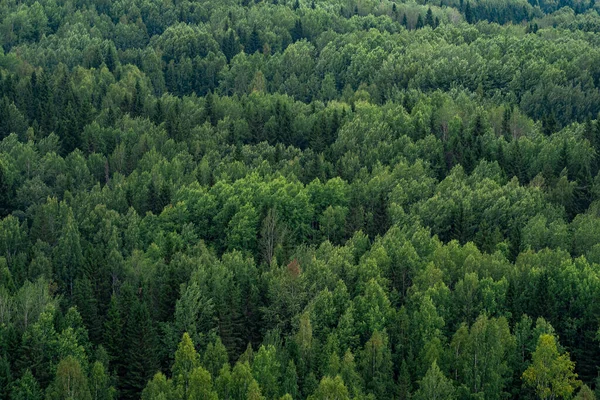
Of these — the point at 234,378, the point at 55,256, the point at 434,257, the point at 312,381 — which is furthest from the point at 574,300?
the point at 55,256

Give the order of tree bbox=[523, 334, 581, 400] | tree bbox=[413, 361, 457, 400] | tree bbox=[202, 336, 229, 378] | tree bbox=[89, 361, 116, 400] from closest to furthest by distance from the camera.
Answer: tree bbox=[413, 361, 457, 400] → tree bbox=[523, 334, 581, 400] → tree bbox=[89, 361, 116, 400] → tree bbox=[202, 336, 229, 378]

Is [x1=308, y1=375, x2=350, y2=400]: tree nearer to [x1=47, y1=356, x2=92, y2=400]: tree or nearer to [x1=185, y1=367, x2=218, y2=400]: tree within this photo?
[x1=185, y1=367, x2=218, y2=400]: tree

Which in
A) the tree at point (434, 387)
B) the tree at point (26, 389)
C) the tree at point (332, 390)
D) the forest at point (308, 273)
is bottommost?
the forest at point (308, 273)

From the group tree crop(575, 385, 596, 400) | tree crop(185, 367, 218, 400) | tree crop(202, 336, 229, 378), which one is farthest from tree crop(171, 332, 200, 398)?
tree crop(575, 385, 596, 400)

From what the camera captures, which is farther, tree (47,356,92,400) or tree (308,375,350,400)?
tree (47,356,92,400)

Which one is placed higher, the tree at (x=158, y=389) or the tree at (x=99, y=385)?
the tree at (x=158, y=389)

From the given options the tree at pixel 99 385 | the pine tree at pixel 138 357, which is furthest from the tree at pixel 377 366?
the tree at pixel 99 385

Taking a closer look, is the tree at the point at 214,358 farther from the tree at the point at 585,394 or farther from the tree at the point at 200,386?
the tree at the point at 585,394
